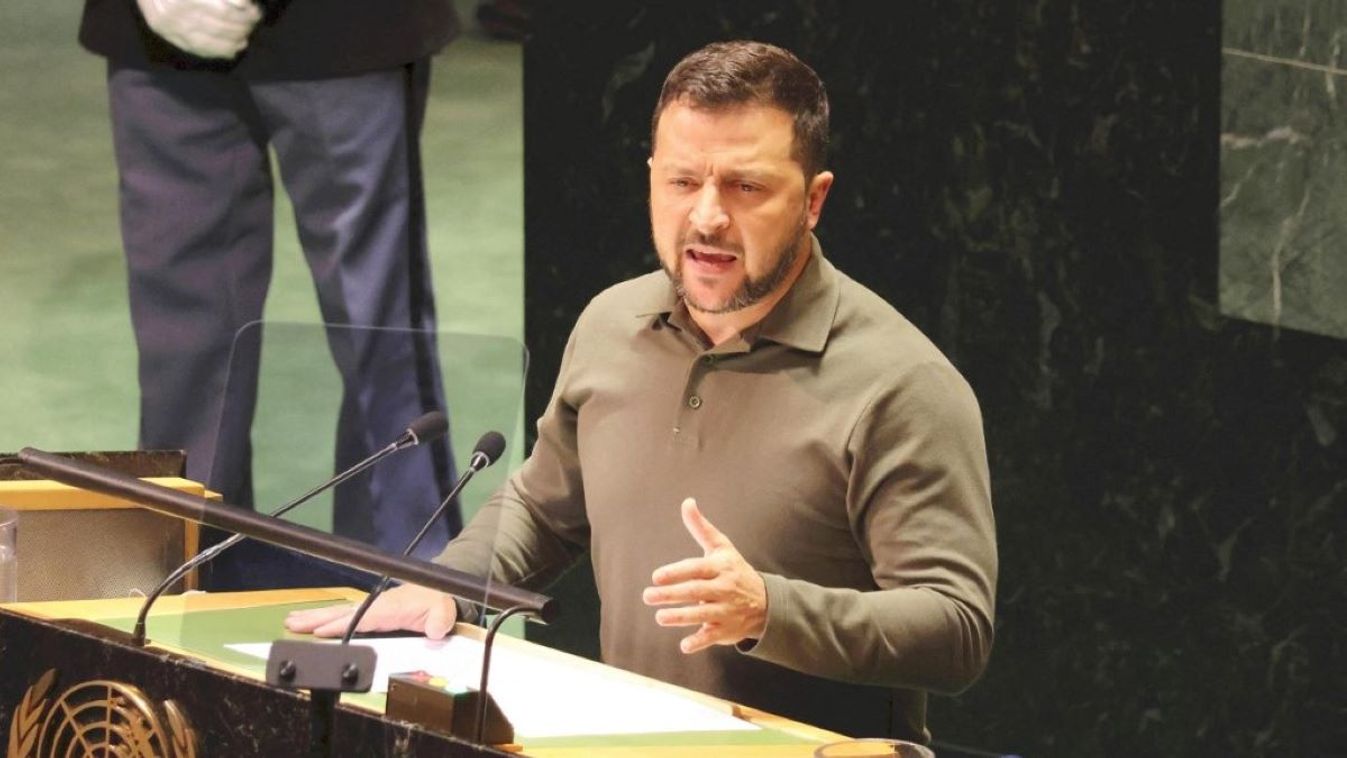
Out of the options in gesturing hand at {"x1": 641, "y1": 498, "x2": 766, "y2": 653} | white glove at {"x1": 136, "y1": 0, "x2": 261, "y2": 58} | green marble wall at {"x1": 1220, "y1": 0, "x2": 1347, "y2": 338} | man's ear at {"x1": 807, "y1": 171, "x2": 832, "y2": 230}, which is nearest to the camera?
gesturing hand at {"x1": 641, "y1": 498, "x2": 766, "y2": 653}

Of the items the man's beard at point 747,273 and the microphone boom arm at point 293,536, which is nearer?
the microphone boom arm at point 293,536

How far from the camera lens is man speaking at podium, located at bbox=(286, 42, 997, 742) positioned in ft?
8.23

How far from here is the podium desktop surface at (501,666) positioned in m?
2.05

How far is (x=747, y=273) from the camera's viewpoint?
2.70 metres

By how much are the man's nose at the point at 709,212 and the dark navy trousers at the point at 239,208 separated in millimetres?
2325

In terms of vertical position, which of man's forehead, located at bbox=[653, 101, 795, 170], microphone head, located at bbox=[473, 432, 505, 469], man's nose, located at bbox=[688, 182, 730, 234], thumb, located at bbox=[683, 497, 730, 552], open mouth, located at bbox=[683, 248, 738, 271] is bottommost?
thumb, located at bbox=[683, 497, 730, 552]

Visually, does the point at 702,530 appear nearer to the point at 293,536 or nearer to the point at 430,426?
the point at 430,426

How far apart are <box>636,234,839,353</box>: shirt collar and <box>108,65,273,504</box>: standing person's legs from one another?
2445mm

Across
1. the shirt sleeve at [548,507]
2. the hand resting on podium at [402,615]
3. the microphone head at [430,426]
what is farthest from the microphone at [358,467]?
the shirt sleeve at [548,507]

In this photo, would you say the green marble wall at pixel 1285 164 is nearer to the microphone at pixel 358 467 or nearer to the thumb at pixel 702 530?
the thumb at pixel 702 530

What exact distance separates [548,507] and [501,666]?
0.58 meters

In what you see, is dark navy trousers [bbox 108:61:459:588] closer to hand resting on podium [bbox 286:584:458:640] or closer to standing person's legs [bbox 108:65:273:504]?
standing person's legs [bbox 108:65:273:504]

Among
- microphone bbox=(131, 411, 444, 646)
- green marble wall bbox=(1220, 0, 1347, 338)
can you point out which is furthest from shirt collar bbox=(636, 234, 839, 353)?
green marble wall bbox=(1220, 0, 1347, 338)

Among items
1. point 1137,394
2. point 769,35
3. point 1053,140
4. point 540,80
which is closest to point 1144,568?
point 1137,394
